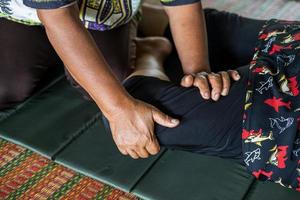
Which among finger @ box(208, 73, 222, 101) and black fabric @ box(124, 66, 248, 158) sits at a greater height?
finger @ box(208, 73, 222, 101)

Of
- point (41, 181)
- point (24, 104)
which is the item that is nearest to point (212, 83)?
point (41, 181)

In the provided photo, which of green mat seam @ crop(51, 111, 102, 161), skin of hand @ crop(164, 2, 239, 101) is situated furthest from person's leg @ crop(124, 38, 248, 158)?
green mat seam @ crop(51, 111, 102, 161)

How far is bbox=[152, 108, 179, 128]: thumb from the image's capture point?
1071 mm

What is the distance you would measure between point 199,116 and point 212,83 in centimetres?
9

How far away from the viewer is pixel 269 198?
1082 mm

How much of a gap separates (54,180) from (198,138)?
15.7 inches

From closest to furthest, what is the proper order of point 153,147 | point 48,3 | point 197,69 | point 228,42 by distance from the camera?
point 48,3, point 153,147, point 197,69, point 228,42

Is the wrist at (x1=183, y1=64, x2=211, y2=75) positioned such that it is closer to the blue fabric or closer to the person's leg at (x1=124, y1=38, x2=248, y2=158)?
the person's leg at (x1=124, y1=38, x2=248, y2=158)

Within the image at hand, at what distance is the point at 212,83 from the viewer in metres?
1.11

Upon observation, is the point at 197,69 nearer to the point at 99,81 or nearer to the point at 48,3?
the point at 99,81

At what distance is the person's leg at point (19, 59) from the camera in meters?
1.43

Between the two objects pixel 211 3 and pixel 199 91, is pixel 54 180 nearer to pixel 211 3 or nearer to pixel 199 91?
pixel 199 91

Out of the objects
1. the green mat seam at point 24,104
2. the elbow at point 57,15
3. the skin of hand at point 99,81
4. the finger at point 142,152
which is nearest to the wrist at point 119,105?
the skin of hand at point 99,81

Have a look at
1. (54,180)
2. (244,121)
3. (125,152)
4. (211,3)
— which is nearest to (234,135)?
(244,121)
